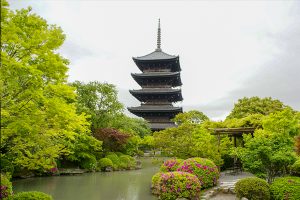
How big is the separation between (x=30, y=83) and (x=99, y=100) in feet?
57.5

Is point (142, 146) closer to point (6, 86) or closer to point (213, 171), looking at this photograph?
point (213, 171)

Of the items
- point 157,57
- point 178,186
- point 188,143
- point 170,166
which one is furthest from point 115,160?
point 157,57

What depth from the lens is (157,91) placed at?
39.9 metres

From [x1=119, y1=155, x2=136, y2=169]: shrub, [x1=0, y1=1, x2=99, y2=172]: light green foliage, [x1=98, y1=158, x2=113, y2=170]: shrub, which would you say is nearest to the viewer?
[x1=0, y1=1, x2=99, y2=172]: light green foliage

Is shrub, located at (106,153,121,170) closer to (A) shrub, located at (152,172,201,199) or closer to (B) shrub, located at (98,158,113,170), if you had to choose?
(B) shrub, located at (98,158,113,170)

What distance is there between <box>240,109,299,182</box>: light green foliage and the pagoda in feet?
93.5

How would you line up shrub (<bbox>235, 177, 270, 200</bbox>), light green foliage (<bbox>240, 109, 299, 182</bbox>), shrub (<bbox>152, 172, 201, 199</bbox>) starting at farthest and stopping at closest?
shrub (<bbox>152, 172, 201, 199</bbox>)
light green foliage (<bbox>240, 109, 299, 182</bbox>)
shrub (<bbox>235, 177, 270, 200</bbox>)

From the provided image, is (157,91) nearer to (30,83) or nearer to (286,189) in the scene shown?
(286,189)

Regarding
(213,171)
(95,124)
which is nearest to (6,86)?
(213,171)

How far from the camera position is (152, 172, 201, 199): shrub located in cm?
1010

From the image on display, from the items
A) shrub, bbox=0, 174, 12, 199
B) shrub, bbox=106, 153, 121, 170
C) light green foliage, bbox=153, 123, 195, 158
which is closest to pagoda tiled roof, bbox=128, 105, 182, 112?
shrub, bbox=106, 153, 121, 170

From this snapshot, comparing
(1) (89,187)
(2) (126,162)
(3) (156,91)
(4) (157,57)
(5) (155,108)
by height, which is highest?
(4) (157,57)

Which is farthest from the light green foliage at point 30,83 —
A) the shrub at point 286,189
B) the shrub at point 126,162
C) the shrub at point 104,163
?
the shrub at point 126,162

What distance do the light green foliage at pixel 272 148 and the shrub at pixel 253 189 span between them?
0.81 meters
